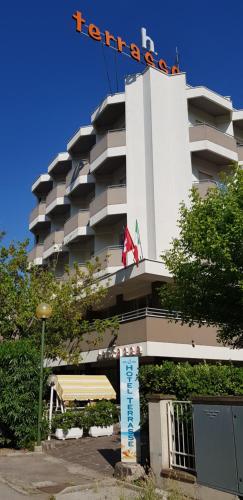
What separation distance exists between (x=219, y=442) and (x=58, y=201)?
27.4 metres

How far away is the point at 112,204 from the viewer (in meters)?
25.1

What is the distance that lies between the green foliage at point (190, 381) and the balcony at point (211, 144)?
16532 mm

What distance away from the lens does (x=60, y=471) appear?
36.9ft

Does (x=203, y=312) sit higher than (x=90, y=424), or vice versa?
(x=203, y=312)

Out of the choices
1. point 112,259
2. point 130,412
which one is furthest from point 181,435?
point 112,259

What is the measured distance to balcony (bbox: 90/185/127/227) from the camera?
2486cm

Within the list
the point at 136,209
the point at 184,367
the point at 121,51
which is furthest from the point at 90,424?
the point at 121,51

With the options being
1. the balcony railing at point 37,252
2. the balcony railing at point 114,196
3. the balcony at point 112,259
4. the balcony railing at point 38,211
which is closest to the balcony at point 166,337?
the balcony at point 112,259

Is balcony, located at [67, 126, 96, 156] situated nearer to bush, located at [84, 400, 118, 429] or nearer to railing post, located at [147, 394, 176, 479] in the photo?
bush, located at [84, 400, 118, 429]

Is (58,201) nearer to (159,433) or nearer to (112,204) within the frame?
(112,204)

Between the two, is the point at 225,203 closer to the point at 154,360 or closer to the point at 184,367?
the point at 184,367

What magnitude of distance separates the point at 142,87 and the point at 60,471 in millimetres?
20666

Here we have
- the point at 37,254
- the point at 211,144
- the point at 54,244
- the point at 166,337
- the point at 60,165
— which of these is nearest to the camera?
the point at 166,337

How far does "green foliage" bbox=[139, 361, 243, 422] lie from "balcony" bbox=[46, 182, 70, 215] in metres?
23.2
